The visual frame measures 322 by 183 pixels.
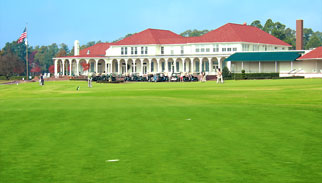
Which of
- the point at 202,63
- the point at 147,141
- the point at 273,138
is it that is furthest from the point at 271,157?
the point at 202,63

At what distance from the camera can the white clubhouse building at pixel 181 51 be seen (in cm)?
8738

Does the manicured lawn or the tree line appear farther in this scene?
the tree line

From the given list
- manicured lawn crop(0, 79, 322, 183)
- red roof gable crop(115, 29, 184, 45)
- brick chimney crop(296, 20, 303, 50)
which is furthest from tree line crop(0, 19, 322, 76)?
manicured lawn crop(0, 79, 322, 183)

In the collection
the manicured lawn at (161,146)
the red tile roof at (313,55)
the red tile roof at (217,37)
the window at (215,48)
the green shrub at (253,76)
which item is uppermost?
the red tile roof at (217,37)

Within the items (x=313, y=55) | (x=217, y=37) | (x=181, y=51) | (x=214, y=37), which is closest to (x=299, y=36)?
(x=217, y=37)

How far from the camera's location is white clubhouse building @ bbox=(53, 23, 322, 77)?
287 ft

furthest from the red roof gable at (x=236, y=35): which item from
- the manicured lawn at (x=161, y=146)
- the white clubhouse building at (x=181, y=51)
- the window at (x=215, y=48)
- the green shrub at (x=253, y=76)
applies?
the manicured lawn at (x=161, y=146)

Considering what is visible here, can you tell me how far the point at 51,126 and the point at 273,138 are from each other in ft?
20.8

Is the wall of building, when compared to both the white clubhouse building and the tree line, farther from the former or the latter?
the tree line

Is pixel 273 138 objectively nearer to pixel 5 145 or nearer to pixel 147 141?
pixel 147 141

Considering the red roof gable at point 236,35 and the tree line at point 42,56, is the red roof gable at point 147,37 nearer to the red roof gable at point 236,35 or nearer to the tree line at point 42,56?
the red roof gable at point 236,35

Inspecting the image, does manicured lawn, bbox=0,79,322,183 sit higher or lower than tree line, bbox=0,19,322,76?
lower

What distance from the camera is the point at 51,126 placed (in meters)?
13.5

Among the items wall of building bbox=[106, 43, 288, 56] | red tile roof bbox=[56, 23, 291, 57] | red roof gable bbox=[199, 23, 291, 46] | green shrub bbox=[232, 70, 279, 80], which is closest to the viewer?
green shrub bbox=[232, 70, 279, 80]
